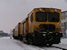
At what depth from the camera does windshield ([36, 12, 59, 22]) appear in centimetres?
2147

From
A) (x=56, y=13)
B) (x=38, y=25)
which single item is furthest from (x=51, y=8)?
(x=38, y=25)

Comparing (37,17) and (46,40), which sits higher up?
(37,17)

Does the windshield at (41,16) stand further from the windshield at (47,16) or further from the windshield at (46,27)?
the windshield at (46,27)

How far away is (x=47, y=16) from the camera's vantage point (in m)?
21.6

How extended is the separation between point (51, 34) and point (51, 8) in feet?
7.50

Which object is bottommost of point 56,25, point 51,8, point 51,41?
point 51,41

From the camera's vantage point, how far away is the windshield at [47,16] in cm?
2147

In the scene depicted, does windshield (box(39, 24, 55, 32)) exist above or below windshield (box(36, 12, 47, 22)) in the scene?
below

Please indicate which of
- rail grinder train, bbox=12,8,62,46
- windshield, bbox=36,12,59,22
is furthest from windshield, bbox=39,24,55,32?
windshield, bbox=36,12,59,22

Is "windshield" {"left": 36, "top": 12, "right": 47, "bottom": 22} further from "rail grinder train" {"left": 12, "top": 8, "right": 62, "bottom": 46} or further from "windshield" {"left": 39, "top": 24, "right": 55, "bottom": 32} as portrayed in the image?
"windshield" {"left": 39, "top": 24, "right": 55, "bottom": 32}

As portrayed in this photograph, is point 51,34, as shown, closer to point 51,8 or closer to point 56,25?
point 56,25

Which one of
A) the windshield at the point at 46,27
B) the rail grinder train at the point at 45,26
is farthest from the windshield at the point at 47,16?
the windshield at the point at 46,27

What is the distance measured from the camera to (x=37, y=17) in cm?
2147

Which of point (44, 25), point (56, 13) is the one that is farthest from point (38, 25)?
point (56, 13)
